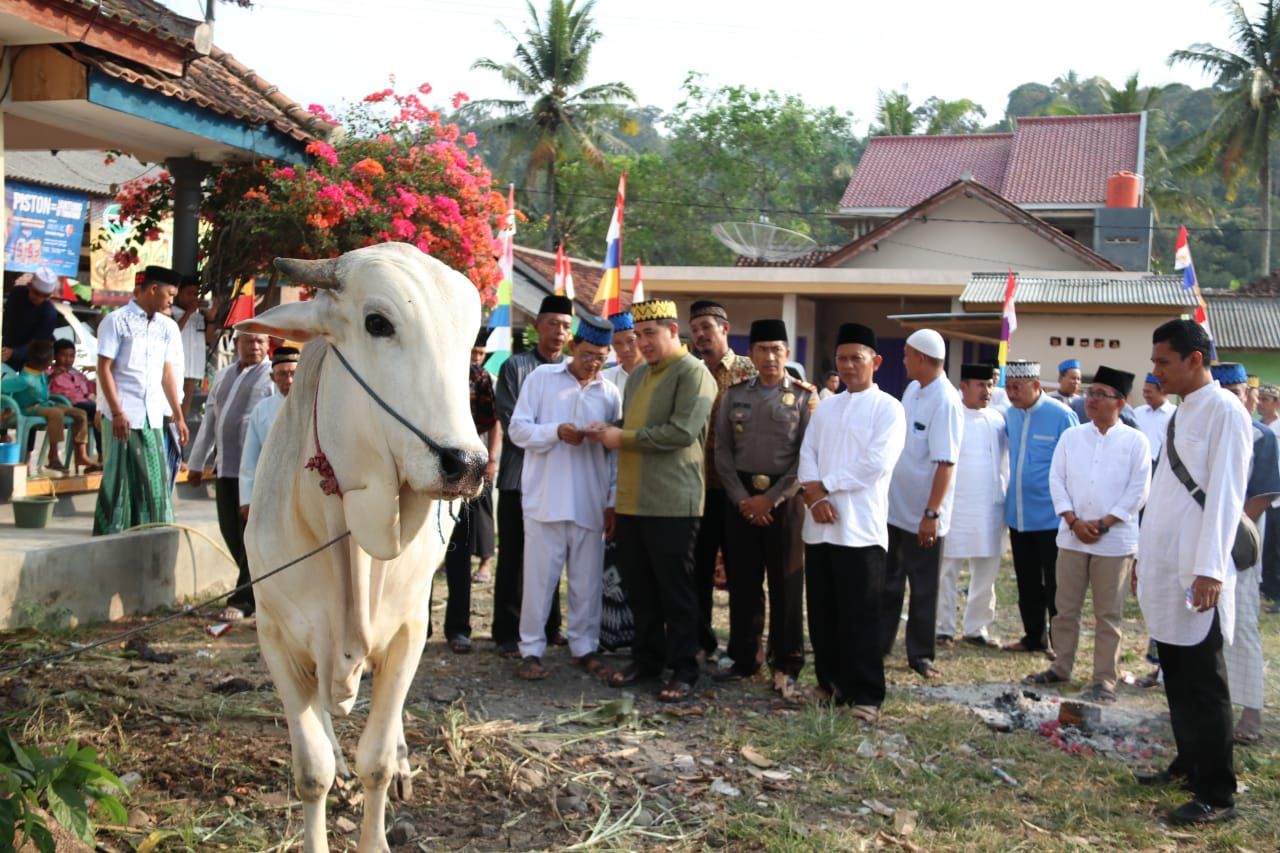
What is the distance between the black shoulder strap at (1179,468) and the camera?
16.1ft

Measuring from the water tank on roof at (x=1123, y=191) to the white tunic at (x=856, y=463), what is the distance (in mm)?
22020

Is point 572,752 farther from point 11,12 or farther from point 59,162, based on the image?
point 59,162

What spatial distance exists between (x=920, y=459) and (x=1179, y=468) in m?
2.40

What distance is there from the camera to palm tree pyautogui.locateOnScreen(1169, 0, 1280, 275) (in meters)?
36.3

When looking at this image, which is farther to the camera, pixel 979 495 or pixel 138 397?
pixel 979 495

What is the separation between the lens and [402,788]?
4699 millimetres

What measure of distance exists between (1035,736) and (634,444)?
99.5 inches

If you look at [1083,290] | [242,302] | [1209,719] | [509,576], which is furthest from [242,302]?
[1083,290]

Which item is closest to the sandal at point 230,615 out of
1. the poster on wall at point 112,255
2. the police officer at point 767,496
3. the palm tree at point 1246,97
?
the police officer at point 767,496

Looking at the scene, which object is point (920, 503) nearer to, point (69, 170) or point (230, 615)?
point (230, 615)

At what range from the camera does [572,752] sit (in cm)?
534

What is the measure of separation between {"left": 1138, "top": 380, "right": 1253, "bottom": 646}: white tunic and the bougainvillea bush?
6509mm

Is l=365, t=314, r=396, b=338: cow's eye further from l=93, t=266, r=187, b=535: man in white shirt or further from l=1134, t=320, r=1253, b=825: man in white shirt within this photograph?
l=93, t=266, r=187, b=535: man in white shirt

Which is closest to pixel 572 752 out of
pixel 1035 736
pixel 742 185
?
pixel 1035 736
